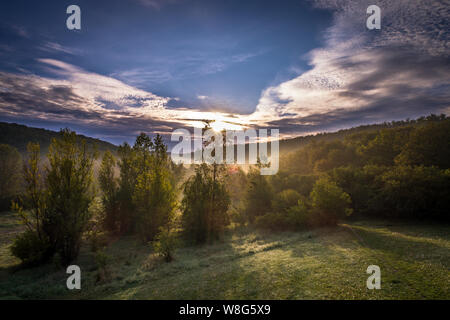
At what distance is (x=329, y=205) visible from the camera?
1869cm

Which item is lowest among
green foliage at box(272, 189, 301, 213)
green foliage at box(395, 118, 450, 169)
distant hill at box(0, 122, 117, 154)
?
green foliage at box(272, 189, 301, 213)

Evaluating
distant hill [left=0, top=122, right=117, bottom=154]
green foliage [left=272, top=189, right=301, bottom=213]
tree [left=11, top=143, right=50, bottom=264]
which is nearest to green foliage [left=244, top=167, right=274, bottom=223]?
green foliage [left=272, top=189, right=301, bottom=213]

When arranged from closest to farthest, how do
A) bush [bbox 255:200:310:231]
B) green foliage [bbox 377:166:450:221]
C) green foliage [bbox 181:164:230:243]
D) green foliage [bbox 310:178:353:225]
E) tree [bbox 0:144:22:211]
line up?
green foliage [bbox 377:166:450:221] → green foliage [bbox 310:178:353:225] → green foliage [bbox 181:164:230:243] → bush [bbox 255:200:310:231] → tree [bbox 0:144:22:211]

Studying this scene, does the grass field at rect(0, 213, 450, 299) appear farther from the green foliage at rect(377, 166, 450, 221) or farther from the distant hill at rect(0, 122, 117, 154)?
the distant hill at rect(0, 122, 117, 154)

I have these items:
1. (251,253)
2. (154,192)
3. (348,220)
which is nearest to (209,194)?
(154,192)

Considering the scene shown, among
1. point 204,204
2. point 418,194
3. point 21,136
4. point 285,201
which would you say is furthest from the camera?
point 21,136

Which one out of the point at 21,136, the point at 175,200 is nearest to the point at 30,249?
the point at 175,200

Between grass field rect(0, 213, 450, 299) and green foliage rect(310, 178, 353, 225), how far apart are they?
7.20 ft

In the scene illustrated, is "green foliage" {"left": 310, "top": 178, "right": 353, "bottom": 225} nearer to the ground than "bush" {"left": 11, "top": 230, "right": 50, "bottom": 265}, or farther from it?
farther from it

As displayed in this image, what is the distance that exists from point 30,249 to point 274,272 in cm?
1548

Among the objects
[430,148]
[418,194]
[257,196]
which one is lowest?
[257,196]

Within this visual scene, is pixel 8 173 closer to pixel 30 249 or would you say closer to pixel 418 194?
pixel 30 249

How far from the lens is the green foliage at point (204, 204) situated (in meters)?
19.5

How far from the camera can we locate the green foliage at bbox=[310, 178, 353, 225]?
18.6m
